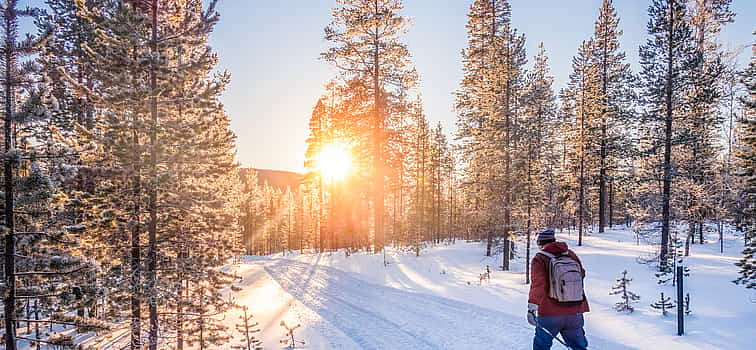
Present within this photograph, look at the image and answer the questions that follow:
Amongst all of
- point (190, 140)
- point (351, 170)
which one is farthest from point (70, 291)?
point (351, 170)

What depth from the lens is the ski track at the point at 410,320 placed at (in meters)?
8.72

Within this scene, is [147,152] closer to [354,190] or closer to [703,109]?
[354,190]

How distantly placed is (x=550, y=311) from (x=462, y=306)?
639cm

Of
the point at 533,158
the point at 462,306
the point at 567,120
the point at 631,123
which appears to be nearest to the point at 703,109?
the point at 631,123

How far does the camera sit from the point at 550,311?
573cm

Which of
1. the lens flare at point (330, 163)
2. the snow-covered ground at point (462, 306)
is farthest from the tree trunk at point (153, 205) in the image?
the lens flare at point (330, 163)

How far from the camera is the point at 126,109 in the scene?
989cm

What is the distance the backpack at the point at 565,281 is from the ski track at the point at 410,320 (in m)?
3.14

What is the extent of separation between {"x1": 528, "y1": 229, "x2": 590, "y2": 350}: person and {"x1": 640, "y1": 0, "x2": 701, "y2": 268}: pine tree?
594 inches

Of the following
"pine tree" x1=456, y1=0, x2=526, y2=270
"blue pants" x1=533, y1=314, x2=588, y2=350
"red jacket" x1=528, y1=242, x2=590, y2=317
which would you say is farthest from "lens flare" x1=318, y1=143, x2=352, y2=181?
"blue pants" x1=533, y1=314, x2=588, y2=350

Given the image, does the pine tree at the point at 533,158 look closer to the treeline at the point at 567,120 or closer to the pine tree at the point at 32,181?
the treeline at the point at 567,120

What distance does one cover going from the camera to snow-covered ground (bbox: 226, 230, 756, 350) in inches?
353

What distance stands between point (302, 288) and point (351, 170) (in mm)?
13443

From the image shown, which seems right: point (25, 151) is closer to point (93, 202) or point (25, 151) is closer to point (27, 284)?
point (93, 202)
